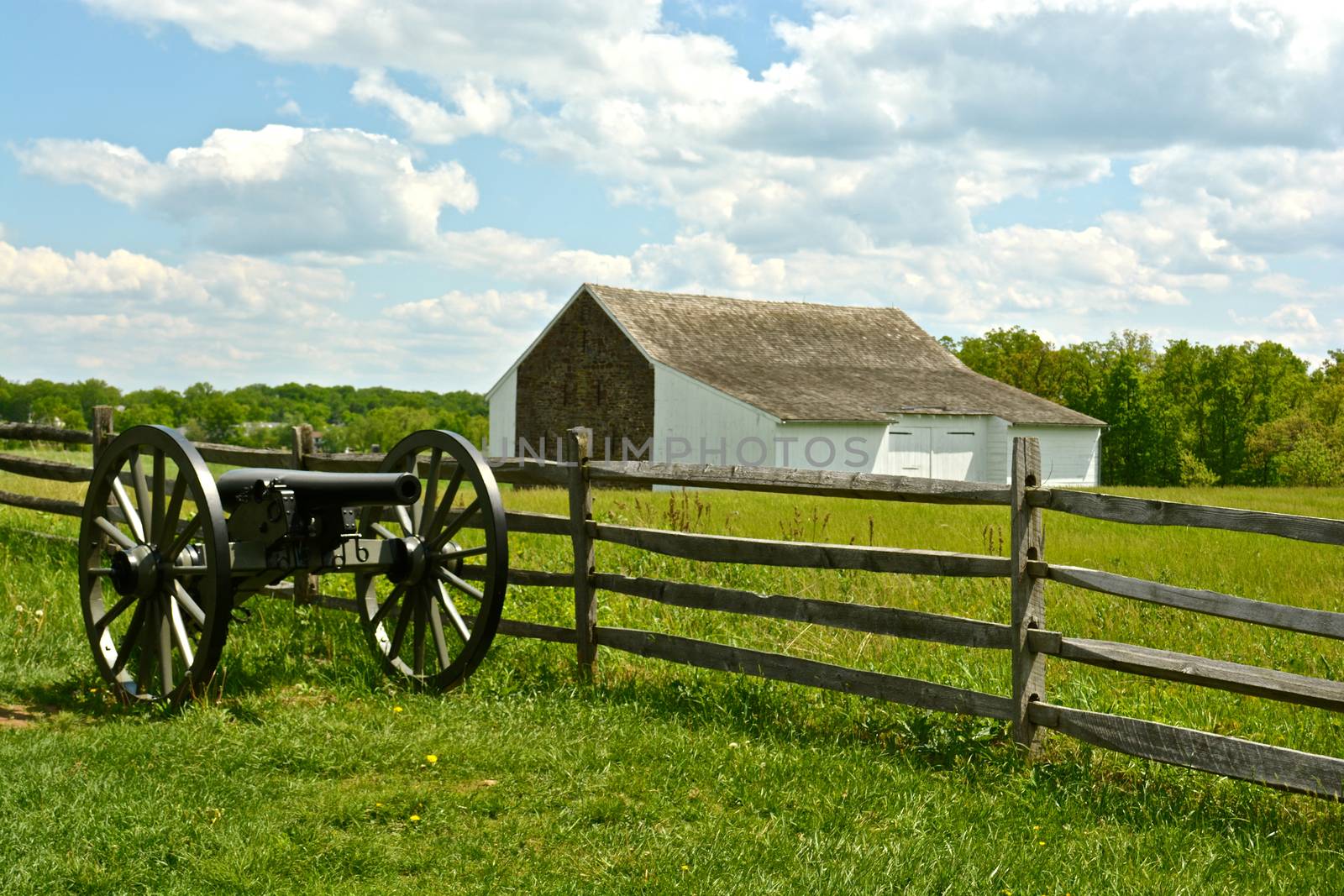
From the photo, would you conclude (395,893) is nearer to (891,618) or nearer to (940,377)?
(891,618)

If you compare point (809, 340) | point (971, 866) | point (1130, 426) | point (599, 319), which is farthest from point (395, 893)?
point (1130, 426)

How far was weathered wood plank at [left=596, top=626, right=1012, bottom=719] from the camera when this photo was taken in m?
5.61

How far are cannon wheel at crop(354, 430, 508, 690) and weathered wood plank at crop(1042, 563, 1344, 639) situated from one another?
9.12ft

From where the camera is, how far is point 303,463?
28.6ft

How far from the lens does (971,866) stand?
4238mm

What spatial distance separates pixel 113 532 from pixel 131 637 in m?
0.63

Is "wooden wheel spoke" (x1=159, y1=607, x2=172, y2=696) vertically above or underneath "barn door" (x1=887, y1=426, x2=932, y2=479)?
underneath

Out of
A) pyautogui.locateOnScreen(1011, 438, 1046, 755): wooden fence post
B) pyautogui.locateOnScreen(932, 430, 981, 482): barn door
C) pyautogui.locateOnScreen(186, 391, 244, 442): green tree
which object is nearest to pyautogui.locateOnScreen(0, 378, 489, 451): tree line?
pyautogui.locateOnScreen(186, 391, 244, 442): green tree

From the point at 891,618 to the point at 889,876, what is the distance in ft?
5.94

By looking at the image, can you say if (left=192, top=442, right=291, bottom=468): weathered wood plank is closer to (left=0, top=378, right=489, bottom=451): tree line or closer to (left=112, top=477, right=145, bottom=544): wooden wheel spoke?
(left=112, top=477, right=145, bottom=544): wooden wheel spoke

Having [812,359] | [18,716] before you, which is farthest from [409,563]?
[812,359]

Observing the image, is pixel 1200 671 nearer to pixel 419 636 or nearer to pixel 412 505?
pixel 419 636

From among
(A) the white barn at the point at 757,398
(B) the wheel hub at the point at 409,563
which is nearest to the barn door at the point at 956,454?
(A) the white barn at the point at 757,398

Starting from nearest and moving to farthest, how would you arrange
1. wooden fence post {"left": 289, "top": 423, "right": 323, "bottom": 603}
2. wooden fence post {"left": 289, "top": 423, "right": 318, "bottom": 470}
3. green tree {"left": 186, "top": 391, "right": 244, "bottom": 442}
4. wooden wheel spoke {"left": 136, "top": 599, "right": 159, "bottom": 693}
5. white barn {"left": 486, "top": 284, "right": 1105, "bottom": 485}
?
wooden wheel spoke {"left": 136, "top": 599, "right": 159, "bottom": 693} < wooden fence post {"left": 289, "top": 423, "right": 323, "bottom": 603} < wooden fence post {"left": 289, "top": 423, "right": 318, "bottom": 470} < white barn {"left": 486, "top": 284, "right": 1105, "bottom": 485} < green tree {"left": 186, "top": 391, "right": 244, "bottom": 442}
